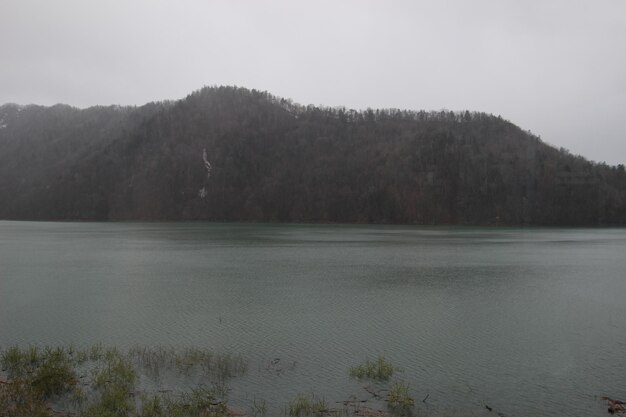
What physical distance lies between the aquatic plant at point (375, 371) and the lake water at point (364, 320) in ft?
1.20

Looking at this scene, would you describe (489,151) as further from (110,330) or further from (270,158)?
(110,330)

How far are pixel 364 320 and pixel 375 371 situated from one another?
6.76m

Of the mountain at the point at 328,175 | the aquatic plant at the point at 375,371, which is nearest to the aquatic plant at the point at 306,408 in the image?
the aquatic plant at the point at 375,371

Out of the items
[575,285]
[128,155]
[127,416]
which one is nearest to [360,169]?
[128,155]

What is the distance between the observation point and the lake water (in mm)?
12898

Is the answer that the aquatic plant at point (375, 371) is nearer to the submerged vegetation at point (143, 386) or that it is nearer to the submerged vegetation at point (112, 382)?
the submerged vegetation at point (143, 386)

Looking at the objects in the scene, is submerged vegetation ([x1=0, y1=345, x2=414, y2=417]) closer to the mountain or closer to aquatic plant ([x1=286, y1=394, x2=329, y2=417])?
aquatic plant ([x1=286, y1=394, x2=329, y2=417])

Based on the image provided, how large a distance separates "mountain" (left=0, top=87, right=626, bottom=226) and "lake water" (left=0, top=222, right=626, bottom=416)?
99.5 m

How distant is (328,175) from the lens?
16338cm

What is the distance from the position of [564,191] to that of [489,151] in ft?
84.9

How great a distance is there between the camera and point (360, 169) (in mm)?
163500

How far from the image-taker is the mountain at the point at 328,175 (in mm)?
134375

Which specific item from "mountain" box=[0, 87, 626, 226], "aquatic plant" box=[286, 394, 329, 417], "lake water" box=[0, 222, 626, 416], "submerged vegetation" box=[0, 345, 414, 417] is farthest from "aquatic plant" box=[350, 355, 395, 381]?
"mountain" box=[0, 87, 626, 226]

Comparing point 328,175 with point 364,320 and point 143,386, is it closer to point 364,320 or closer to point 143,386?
point 364,320
